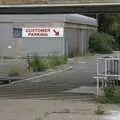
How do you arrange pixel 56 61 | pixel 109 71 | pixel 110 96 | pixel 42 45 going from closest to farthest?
pixel 110 96
pixel 109 71
pixel 56 61
pixel 42 45

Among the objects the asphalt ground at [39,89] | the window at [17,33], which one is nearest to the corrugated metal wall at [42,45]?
the window at [17,33]

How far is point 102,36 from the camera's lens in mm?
68562

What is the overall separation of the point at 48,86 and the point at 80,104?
25.6 ft

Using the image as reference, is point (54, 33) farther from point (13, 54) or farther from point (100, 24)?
point (100, 24)

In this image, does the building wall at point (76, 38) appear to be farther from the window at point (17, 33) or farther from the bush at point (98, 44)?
the window at point (17, 33)

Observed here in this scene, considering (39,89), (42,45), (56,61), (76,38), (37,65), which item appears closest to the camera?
(39,89)

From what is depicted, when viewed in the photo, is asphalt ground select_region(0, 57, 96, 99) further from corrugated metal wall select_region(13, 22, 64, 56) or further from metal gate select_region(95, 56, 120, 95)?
corrugated metal wall select_region(13, 22, 64, 56)

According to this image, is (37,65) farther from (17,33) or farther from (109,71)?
(17,33)

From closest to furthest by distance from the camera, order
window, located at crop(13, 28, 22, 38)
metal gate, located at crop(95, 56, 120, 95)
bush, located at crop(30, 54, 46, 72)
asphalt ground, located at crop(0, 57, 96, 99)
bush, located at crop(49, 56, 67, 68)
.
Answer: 1. metal gate, located at crop(95, 56, 120, 95)
2. asphalt ground, located at crop(0, 57, 96, 99)
3. bush, located at crop(30, 54, 46, 72)
4. bush, located at crop(49, 56, 67, 68)
5. window, located at crop(13, 28, 22, 38)

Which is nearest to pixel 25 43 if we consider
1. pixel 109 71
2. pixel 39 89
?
pixel 39 89

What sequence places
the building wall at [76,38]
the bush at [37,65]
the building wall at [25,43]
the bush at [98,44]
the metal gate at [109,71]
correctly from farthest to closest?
the bush at [98,44] < the building wall at [76,38] < the building wall at [25,43] < the bush at [37,65] < the metal gate at [109,71]

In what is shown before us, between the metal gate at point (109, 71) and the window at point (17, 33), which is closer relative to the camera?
the metal gate at point (109, 71)

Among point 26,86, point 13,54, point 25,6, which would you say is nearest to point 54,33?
point 13,54

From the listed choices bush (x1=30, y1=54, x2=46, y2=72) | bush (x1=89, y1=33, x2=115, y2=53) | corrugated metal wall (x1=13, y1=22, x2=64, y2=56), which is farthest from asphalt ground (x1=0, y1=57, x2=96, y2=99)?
bush (x1=89, y1=33, x2=115, y2=53)
